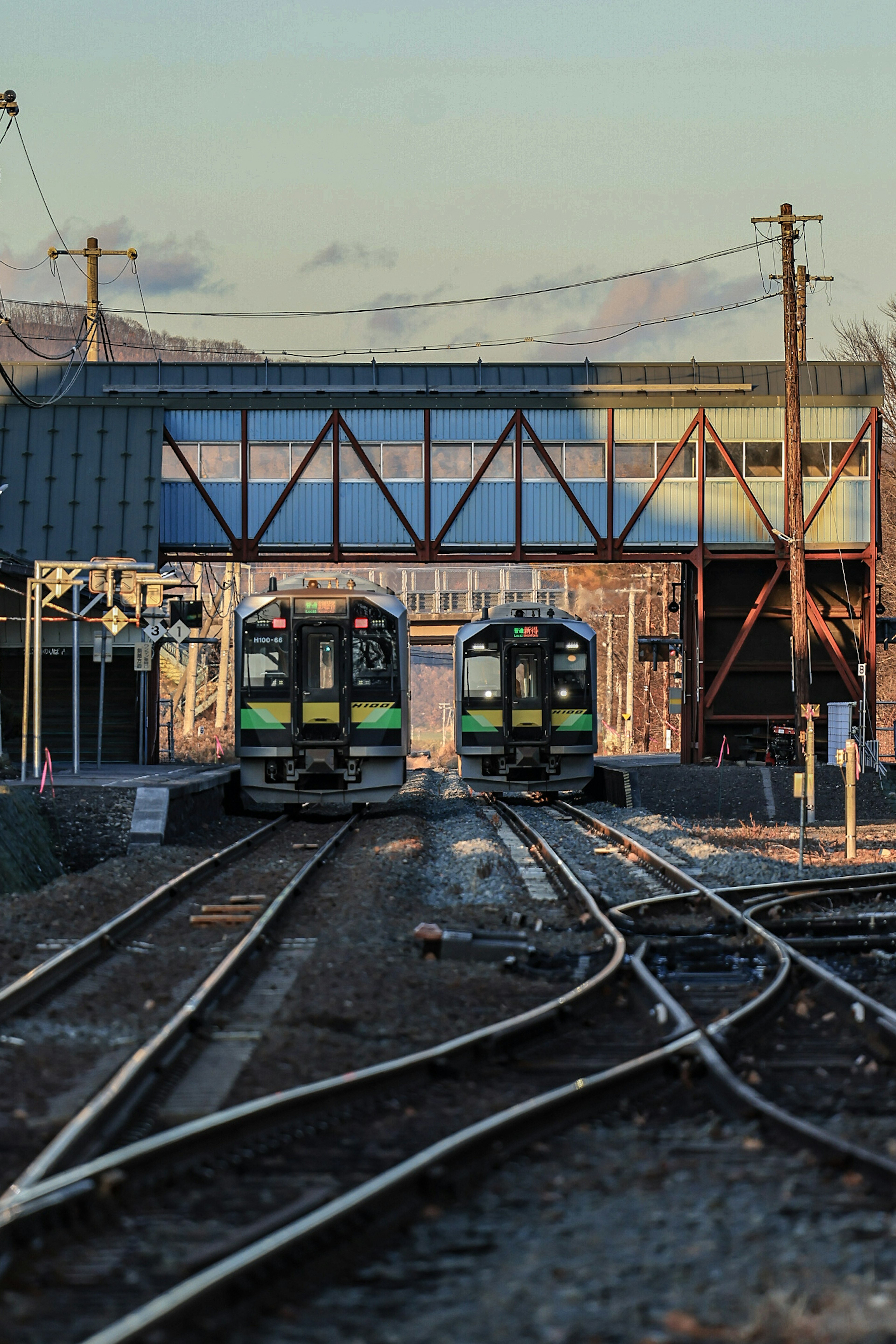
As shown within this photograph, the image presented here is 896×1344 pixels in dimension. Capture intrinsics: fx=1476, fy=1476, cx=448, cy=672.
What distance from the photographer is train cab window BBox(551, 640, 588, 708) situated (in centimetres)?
2555

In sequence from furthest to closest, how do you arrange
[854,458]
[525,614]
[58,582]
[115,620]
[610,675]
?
[610,675]
[854,458]
[525,614]
[115,620]
[58,582]

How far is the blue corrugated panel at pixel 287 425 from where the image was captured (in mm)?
33688

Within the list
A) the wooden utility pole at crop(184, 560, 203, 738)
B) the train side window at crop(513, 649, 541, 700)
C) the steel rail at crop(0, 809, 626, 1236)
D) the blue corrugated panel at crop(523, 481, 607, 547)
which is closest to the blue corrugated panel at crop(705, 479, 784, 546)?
the blue corrugated panel at crop(523, 481, 607, 547)

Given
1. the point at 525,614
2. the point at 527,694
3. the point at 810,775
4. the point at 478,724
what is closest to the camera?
the point at 810,775

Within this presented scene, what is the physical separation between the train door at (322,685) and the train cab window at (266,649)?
322 mm

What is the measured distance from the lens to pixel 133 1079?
5.82 meters

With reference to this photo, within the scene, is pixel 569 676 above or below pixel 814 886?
above

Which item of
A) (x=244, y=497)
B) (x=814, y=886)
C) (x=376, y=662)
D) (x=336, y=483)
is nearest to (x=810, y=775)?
(x=814, y=886)

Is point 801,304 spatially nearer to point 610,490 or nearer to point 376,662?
point 610,490

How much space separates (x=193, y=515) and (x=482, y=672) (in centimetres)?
1087

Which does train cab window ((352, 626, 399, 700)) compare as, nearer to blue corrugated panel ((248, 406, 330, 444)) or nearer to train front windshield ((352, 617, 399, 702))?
train front windshield ((352, 617, 399, 702))

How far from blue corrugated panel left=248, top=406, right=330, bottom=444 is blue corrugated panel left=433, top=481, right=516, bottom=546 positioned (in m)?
3.03

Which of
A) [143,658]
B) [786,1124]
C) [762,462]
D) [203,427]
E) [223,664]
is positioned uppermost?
[203,427]

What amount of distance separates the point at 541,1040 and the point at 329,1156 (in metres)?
2.13
